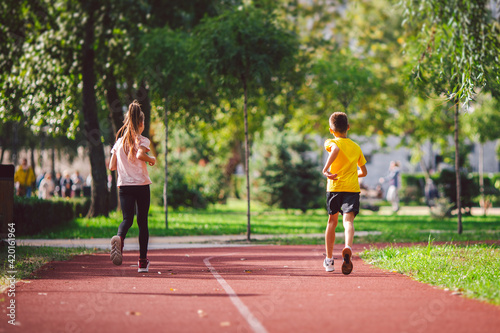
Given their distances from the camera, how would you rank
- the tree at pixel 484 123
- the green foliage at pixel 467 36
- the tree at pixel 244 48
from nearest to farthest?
the green foliage at pixel 467 36, the tree at pixel 244 48, the tree at pixel 484 123

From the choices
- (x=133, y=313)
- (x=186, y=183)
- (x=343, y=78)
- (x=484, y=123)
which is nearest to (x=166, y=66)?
(x=343, y=78)

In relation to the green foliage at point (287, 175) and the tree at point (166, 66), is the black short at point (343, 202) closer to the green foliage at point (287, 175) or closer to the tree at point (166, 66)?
the tree at point (166, 66)

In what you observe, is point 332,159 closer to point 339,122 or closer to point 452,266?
point 339,122

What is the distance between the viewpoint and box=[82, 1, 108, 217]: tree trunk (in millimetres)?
17703

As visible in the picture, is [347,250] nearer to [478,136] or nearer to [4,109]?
[4,109]

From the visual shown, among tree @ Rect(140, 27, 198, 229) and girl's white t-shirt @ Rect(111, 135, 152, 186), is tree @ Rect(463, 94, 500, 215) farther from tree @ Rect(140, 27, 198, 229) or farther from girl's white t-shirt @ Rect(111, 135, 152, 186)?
girl's white t-shirt @ Rect(111, 135, 152, 186)

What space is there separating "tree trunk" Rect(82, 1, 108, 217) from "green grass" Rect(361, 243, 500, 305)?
33.9 ft

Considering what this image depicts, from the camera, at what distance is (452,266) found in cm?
770

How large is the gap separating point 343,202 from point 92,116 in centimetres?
1204

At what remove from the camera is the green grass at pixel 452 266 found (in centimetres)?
615

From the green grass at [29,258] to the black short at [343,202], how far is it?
364cm

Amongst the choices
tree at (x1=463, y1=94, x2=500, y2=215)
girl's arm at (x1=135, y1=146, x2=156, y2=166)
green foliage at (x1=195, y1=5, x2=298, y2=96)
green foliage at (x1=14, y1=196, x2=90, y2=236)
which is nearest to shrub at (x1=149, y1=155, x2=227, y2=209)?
green foliage at (x1=14, y1=196, x2=90, y2=236)

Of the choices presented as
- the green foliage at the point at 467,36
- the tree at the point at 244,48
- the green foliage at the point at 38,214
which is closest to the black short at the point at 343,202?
the green foliage at the point at 467,36

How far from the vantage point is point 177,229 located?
49.0ft
